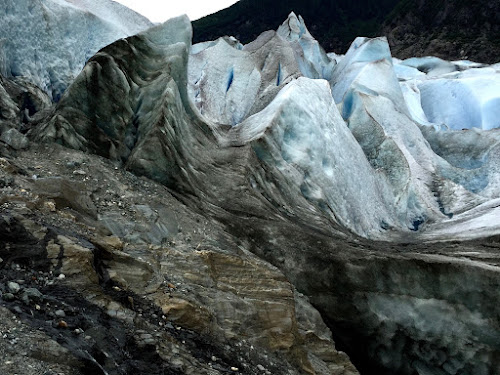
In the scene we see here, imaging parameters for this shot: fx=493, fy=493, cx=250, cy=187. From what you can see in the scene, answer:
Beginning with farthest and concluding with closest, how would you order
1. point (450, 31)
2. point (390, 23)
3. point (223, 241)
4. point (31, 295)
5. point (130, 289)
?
point (390, 23)
point (450, 31)
point (223, 241)
point (130, 289)
point (31, 295)

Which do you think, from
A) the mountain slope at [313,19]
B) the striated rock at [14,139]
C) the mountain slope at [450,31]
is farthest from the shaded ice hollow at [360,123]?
the mountain slope at [313,19]

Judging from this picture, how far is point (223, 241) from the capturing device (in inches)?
228

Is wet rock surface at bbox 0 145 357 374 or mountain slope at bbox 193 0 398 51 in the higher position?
mountain slope at bbox 193 0 398 51

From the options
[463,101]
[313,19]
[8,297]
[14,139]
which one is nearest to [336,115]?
[14,139]

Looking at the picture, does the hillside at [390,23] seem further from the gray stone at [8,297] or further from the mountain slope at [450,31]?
the gray stone at [8,297]

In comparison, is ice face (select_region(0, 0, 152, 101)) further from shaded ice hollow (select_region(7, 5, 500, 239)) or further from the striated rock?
the striated rock

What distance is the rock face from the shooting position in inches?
158

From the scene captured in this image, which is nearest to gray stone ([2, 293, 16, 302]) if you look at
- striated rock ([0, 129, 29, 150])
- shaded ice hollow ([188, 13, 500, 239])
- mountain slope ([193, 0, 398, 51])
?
striated rock ([0, 129, 29, 150])

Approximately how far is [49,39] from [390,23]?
119 feet

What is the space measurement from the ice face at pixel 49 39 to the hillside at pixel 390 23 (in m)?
28.1


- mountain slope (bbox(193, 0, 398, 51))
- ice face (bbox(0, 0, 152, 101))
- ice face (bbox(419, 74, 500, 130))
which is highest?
mountain slope (bbox(193, 0, 398, 51))

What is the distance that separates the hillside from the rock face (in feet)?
92.3

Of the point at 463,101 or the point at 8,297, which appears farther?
the point at 463,101

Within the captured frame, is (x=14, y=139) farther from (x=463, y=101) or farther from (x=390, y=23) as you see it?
(x=390, y=23)
